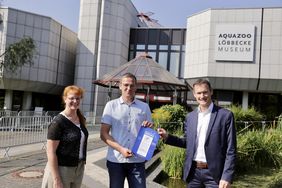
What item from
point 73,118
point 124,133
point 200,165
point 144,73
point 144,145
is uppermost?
point 144,73

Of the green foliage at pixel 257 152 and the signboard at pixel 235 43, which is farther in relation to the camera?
the signboard at pixel 235 43

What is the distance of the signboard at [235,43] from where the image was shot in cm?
3300

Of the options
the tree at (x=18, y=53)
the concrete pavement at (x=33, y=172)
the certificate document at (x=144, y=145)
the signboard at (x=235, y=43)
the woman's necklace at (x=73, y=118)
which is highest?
the signboard at (x=235, y=43)

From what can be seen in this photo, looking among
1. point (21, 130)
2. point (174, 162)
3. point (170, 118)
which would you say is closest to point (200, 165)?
point (174, 162)

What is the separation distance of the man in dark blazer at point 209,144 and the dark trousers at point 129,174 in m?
0.52

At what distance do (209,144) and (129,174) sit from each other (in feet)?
3.25

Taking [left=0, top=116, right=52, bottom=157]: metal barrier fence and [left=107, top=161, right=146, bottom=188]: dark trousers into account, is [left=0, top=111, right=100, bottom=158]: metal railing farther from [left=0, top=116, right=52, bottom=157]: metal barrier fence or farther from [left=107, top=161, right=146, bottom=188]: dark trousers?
[left=107, top=161, right=146, bottom=188]: dark trousers

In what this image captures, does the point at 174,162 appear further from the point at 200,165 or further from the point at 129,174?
the point at 200,165

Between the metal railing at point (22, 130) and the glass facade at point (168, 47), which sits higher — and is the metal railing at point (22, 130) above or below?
below

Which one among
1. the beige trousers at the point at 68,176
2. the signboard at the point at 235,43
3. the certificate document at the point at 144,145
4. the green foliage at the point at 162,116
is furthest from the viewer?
the signboard at the point at 235,43

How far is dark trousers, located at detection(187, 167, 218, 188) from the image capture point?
3.82 meters

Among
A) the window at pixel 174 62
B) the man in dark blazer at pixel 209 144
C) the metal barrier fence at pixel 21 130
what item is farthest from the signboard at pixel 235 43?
the man in dark blazer at pixel 209 144

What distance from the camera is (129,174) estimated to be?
4.24 metres

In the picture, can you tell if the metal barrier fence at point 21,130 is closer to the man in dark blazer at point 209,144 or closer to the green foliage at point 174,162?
the green foliage at point 174,162
